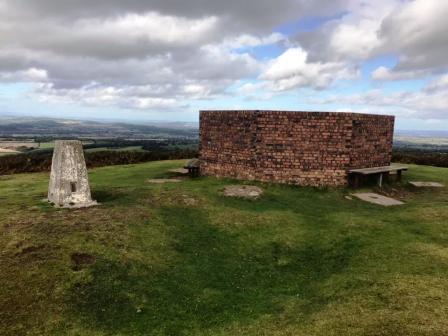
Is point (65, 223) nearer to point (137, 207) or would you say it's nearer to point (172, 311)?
point (137, 207)

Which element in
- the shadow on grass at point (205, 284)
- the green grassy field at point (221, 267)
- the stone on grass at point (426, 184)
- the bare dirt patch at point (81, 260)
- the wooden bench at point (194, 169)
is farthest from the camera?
the wooden bench at point (194, 169)

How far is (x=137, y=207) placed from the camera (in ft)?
32.6

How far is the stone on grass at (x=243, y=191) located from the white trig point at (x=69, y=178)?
13.2 ft

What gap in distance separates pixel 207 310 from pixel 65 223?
4.17 meters

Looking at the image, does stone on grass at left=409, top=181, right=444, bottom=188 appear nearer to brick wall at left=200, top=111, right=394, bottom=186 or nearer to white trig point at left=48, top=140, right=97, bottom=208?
brick wall at left=200, top=111, right=394, bottom=186

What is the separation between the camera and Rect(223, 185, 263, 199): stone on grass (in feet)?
37.8

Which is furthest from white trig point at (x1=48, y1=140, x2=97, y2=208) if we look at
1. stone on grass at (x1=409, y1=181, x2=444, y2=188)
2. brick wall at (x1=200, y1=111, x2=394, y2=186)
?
stone on grass at (x1=409, y1=181, x2=444, y2=188)

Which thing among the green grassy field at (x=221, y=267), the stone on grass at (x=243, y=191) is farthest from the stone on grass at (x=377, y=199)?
the stone on grass at (x=243, y=191)

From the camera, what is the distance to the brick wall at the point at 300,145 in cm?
1259

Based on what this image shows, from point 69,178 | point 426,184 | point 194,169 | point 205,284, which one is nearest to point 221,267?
point 205,284

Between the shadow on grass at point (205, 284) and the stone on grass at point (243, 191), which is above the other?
the stone on grass at point (243, 191)

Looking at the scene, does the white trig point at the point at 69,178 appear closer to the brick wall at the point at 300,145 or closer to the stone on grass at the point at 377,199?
the brick wall at the point at 300,145

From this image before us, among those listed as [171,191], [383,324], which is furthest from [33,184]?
[383,324]

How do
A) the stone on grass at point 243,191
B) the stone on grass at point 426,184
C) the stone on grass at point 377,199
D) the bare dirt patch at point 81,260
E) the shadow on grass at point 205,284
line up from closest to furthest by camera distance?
the shadow on grass at point 205,284, the bare dirt patch at point 81,260, the stone on grass at point 377,199, the stone on grass at point 243,191, the stone on grass at point 426,184
